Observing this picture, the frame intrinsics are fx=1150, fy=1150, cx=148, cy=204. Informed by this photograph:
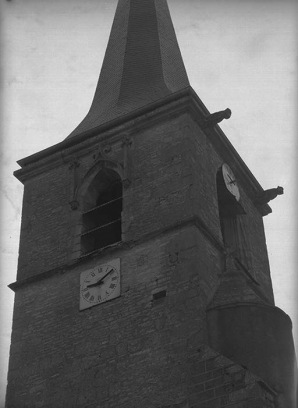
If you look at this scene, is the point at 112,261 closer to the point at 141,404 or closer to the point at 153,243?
the point at 153,243

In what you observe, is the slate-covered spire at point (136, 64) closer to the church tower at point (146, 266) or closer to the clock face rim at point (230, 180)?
the church tower at point (146, 266)

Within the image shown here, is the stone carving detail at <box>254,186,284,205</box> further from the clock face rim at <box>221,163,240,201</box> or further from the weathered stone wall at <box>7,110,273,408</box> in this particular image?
the weathered stone wall at <box>7,110,273,408</box>

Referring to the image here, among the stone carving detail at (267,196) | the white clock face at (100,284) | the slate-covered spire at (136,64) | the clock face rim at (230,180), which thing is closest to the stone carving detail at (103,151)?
the slate-covered spire at (136,64)

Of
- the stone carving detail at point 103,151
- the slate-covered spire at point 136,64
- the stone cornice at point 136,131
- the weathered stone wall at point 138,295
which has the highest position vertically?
the slate-covered spire at point 136,64

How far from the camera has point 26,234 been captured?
70.9 ft

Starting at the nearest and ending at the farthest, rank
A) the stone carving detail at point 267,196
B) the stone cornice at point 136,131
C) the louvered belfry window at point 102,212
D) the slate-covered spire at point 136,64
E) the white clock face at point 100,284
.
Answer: the white clock face at point 100,284
the louvered belfry window at point 102,212
the stone cornice at point 136,131
the slate-covered spire at point 136,64
the stone carving detail at point 267,196

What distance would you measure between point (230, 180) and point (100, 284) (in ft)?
12.6

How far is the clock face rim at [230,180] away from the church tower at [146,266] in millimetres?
58

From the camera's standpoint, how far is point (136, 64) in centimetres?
2406

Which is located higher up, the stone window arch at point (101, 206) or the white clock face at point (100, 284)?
the stone window arch at point (101, 206)

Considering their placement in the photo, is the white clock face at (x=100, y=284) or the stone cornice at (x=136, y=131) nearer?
the white clock face at (x=100, y=284)

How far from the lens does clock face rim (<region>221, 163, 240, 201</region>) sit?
21828mm

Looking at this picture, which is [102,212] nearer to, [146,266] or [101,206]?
[101,206]

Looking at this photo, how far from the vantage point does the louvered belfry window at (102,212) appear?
21.0m
